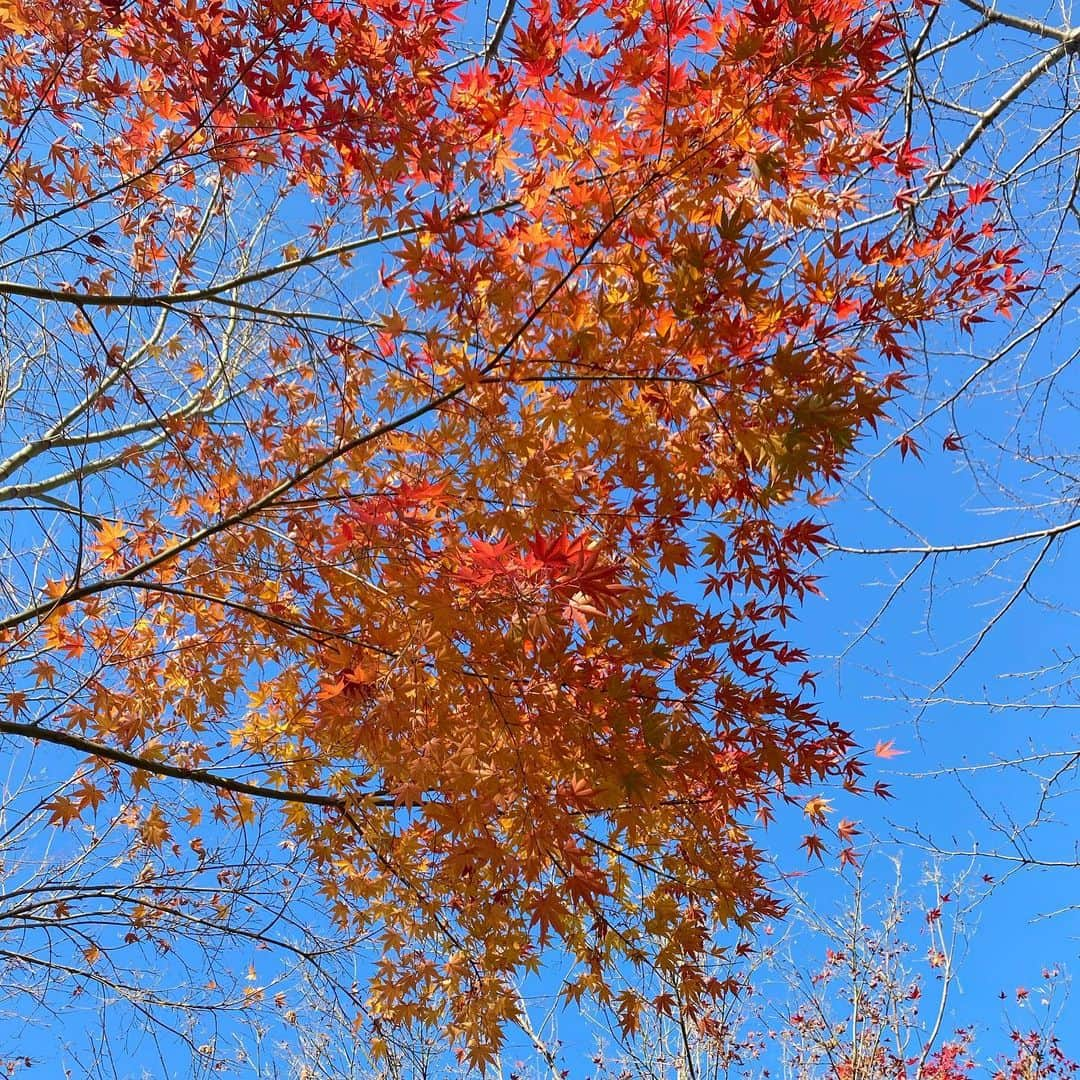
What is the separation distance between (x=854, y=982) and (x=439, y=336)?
5819 mm

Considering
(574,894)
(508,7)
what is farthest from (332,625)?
(508,7)

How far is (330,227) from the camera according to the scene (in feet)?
12.4

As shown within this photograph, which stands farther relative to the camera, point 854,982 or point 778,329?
point 854,982

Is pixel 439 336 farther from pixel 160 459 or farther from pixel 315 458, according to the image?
pixel 160 459

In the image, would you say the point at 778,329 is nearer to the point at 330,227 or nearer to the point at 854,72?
the point at 854,72

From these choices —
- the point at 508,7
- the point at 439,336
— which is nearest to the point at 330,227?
the point at 439,336

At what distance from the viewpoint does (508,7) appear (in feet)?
12.7

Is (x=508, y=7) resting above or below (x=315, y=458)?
above

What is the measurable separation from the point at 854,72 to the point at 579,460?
5.13ft

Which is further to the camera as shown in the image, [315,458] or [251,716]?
[251,716]

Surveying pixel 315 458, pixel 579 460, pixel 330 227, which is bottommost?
pixel 579 460

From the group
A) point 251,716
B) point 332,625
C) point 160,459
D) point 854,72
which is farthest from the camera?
point 160,459

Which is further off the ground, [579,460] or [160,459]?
[160,459]

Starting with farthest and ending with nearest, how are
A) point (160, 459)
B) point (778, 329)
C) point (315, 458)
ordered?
point (160, 459), point (315, 458), point (778, 329)
